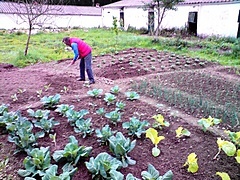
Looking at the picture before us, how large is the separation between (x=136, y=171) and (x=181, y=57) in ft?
23.5

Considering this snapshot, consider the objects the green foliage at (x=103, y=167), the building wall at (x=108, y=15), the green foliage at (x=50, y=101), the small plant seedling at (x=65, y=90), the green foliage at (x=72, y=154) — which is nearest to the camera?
the green foliage at (x=103, y=167)

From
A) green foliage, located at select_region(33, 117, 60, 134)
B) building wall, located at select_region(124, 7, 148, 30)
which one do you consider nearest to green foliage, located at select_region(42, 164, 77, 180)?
green foliage, located at select_region(33, 117, 60, 134)

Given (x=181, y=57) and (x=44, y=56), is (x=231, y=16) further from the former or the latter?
(x=44, y=56)

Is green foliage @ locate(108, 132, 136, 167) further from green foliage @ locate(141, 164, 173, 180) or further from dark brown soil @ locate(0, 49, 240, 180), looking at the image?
green foliage @ locate(141, 164, 173, 180)

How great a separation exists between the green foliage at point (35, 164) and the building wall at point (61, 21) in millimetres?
19377

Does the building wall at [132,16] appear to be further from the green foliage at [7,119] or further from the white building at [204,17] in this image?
the green foliage at [7,119]

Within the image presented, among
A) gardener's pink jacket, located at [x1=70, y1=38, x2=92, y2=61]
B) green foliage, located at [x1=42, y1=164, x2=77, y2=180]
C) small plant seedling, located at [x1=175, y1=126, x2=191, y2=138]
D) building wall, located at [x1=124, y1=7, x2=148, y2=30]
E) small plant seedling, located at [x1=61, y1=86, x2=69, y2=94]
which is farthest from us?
building wall, located at [x1=124, y1=7, x2=148, y2=30]

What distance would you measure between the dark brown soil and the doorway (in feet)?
28.2

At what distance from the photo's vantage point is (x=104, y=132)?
2781 mm

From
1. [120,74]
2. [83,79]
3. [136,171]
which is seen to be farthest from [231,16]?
[136,171]

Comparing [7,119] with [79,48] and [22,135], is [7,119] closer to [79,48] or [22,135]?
[22,135]

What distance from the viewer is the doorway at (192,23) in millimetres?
16312

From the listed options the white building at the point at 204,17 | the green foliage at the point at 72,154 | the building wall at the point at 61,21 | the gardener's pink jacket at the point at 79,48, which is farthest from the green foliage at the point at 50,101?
the building wall at the point at 61,21

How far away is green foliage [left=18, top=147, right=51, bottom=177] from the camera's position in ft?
7.60
